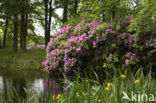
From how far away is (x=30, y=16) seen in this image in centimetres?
2361

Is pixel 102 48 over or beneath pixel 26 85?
over

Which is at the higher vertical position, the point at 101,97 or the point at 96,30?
the point at 96,30

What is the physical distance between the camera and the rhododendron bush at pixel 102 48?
28.0ft

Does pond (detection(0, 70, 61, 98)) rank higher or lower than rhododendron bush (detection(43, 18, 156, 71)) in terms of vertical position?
lower

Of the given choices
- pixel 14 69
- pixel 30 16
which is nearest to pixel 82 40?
pixel 14 69

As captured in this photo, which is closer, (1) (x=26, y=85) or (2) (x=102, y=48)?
(1) (x=26, y=85)

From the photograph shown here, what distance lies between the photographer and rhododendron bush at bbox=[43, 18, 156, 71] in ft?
28.0

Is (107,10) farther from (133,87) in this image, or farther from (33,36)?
(33,36)

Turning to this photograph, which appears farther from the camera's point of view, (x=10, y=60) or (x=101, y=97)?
(x=10, y=60)

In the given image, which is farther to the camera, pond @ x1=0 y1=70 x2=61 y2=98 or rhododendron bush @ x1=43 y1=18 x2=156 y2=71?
rhododendron bush @ x1=43 y1=18 x2=156 y2=71

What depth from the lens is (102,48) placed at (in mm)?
9188

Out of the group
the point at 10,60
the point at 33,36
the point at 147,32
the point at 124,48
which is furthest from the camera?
the point at 33,36

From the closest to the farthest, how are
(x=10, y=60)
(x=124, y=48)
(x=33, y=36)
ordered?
(x=124, y=48) → (x=10, y=60) → (x=33, y=36)

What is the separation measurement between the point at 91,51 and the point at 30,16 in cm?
1613
